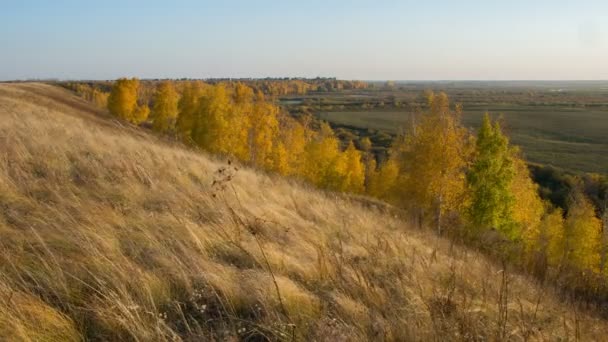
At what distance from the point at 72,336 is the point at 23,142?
232 inches

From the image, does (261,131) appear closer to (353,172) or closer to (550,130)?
(353,172)

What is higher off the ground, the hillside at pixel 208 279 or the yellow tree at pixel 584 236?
the hillside at pixel 208 279

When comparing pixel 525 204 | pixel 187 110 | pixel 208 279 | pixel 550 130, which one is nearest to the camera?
pixel 208 279

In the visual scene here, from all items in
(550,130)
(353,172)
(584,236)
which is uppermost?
(550,130)

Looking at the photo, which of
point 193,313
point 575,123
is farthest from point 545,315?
point 575,123

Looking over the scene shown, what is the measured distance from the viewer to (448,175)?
20.2m

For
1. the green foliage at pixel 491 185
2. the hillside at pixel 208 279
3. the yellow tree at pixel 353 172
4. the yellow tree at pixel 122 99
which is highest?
the yellow tree at pixel 122 99

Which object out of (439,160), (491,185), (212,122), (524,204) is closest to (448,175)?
(439,160)

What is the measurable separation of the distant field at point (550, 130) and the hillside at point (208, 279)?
4113 cm

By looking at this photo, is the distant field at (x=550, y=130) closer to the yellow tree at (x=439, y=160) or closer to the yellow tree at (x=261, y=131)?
the yellow tree at (x=261, y=131)

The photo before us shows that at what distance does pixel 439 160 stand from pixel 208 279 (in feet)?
60.5

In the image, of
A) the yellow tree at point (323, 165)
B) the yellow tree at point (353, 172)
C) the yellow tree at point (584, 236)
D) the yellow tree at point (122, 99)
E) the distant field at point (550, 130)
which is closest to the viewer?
the yellow tree at point (584, 236)

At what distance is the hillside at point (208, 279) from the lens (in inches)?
106

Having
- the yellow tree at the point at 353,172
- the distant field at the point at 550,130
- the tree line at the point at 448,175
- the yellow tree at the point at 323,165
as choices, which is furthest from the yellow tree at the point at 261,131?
the distant field at the point at 550,130
